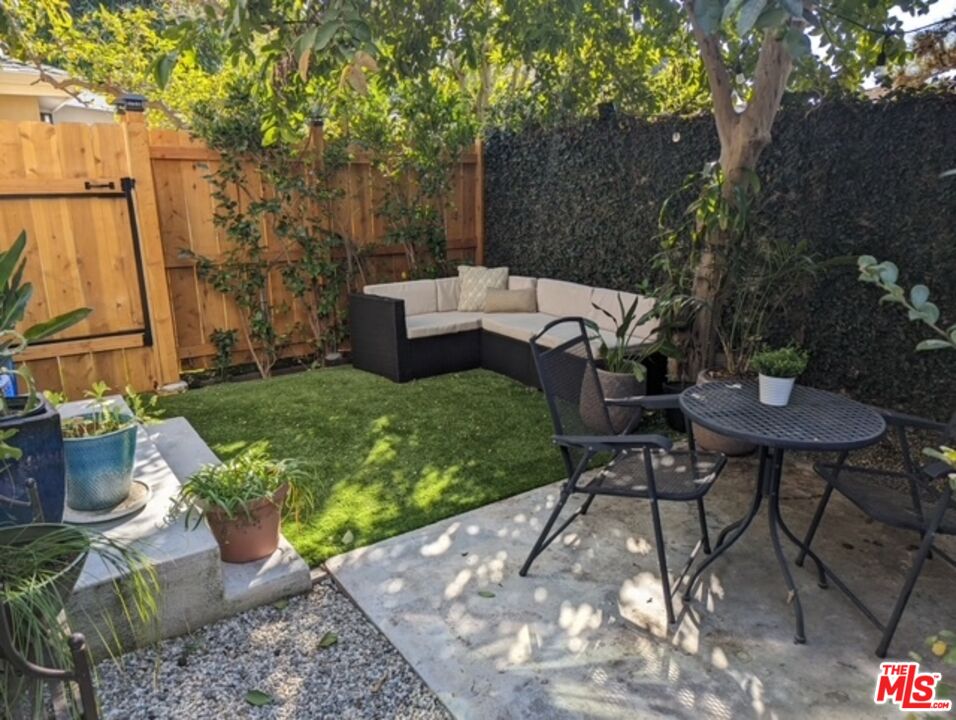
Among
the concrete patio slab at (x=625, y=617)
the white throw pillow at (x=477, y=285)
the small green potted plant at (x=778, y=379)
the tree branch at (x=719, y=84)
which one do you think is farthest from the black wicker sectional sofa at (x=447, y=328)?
the concrete patio slab at (x=625, y=617)

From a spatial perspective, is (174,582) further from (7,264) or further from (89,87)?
(89,87)

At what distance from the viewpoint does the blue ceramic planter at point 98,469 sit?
7.27 feet

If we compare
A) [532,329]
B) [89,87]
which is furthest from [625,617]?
[89,87]

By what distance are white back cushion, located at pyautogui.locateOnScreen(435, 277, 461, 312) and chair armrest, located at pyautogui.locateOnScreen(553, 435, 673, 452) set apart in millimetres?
3407

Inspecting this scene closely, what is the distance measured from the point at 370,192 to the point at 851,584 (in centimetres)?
477

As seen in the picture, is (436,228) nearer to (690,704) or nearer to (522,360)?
(522,360)

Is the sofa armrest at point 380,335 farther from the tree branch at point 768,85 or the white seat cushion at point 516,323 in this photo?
the tree branch at point 768,85

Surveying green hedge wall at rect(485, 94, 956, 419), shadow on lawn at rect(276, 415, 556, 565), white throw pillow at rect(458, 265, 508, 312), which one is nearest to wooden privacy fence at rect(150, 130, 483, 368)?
white throw pillow at rect(458, 265, 508, 312)

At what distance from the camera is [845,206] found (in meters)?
3.60

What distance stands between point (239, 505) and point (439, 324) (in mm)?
2968

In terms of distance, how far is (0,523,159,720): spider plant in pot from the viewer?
1.11 meters

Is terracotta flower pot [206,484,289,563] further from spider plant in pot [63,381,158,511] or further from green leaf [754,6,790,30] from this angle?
green leaf [754,6,790,30]

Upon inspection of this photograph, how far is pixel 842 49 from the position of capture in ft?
12.0

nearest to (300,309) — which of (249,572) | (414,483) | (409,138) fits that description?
(409,138)
